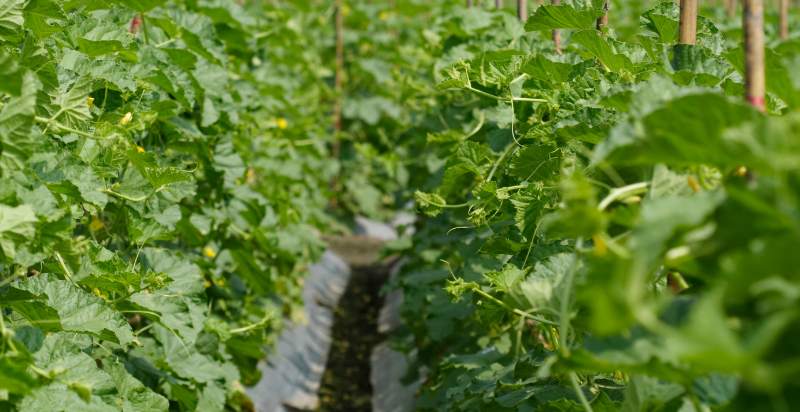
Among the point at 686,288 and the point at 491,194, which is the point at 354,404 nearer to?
the point at 491,194

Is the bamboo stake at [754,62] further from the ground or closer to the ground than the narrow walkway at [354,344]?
further from the ground

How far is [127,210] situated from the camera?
2.76 m

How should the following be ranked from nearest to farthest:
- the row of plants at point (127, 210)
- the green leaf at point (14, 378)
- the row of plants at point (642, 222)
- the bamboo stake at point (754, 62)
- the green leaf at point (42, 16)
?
the row of plants at point (642, 222)
the bamboo stake at point (754, 62)
the green leaf at point (14, 378)
the row of plants at point (127, 210)
the green leaf at point (42, 16)

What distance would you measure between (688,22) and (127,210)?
1.59m

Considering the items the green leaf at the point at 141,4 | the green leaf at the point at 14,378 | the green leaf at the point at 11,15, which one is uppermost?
the green leaf at the point at 11,15

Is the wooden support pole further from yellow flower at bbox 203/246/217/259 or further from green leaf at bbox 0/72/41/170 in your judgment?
yellow flower at bbox 203/246/217/259

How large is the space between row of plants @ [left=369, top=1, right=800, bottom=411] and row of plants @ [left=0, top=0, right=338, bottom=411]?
0.79 metres

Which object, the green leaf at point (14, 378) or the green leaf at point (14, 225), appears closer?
the green leaf at point (14, 378)

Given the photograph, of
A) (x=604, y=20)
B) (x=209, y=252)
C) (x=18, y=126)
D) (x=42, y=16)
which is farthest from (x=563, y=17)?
(x=209, y=252)

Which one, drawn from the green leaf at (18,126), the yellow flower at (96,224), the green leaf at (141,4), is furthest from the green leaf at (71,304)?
the green leaf at (141,4)

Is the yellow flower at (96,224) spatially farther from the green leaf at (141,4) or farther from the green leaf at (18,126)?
the green leaf at (18,126)

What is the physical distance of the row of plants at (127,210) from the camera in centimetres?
186

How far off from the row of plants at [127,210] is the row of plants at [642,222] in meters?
0.79

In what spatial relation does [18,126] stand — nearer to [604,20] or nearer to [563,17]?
[563,17]
